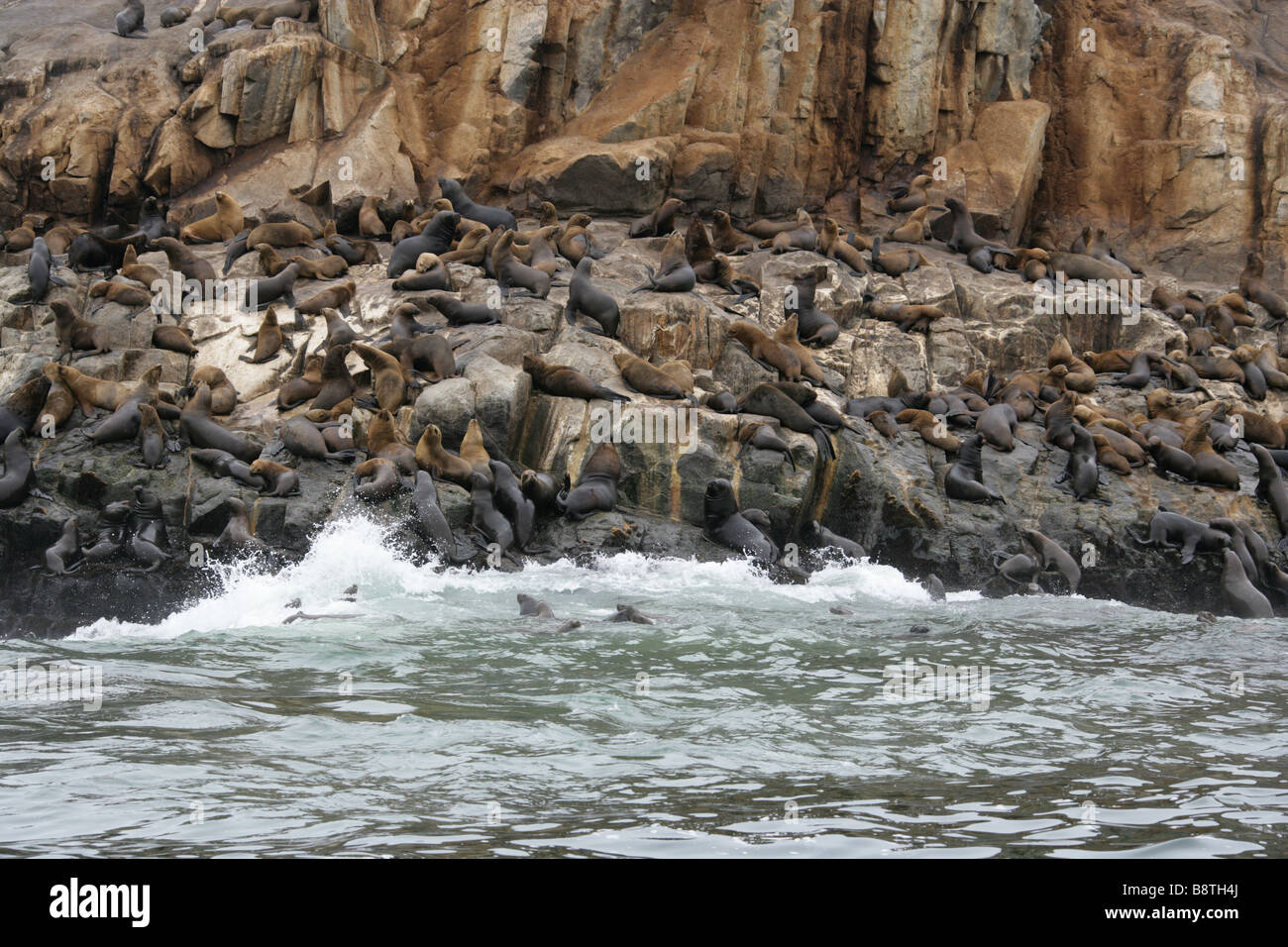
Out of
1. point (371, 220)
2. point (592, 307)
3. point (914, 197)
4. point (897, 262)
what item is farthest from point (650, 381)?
point (914, 197)

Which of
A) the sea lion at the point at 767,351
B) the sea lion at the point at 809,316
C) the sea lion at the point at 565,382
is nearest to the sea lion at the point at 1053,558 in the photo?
the sea lion at the point at 767,351

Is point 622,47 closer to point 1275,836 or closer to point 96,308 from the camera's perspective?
point 96,308

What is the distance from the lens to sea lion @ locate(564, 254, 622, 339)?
54.3 ft

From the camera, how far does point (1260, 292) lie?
74.9ft

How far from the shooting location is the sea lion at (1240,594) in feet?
42.4

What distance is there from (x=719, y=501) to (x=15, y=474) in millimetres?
7126

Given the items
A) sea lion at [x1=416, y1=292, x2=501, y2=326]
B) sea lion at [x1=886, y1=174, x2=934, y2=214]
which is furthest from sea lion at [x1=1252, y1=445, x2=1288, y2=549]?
sea lion at [x1=416, y1=292, x2=501, y2=326]

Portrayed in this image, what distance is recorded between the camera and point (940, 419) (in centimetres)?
1619

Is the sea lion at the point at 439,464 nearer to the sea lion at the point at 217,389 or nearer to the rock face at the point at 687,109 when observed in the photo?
the sea lion at the point at 217,389

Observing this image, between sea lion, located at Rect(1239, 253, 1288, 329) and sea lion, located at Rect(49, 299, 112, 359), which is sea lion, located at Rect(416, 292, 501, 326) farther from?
sea lion, located at Rect(1239, 253, 1288, 329)

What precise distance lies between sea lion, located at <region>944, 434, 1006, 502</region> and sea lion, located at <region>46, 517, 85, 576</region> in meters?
9.49

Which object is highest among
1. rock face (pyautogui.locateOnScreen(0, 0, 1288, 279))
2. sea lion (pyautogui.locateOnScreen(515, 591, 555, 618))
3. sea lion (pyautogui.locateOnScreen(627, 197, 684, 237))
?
rock face (pyautogui.locateOnScreen(0, 0, 1288, 279))

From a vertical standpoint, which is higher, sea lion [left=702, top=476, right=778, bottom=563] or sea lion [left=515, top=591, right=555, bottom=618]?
sea lion [left=702, top=476, right=778, bottom=563]

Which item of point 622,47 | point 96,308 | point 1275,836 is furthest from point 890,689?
point 622,47
